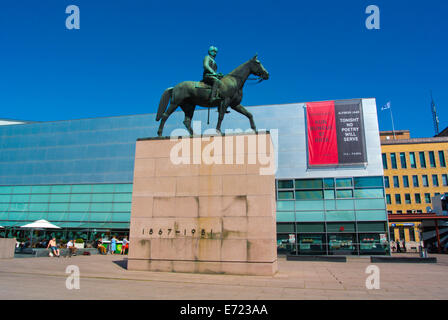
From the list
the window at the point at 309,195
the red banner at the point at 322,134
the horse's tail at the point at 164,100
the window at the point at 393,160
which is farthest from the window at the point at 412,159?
the horse's tail at the point at 164,100

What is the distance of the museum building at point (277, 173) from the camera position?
3344 cm

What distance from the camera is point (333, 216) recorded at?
33.6 m

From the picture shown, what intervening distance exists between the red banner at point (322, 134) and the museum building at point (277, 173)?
4.1 inches

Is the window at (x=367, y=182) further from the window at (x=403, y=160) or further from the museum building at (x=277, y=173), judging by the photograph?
the window at (x=403, y=160)

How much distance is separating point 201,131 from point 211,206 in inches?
967

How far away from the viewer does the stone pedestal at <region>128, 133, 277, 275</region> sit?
13.4 meters

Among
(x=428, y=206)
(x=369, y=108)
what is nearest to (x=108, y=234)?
(x=369, y=108)

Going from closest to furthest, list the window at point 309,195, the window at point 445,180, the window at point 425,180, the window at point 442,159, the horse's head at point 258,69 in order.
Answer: the horse's head at point 258,69 < the window at point 309,195 < the window at point 442,159 < the window at point 445,180 < the window at point 425,180

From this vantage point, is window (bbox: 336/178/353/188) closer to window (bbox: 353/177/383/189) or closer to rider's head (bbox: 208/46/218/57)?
window (bbox: 353/177/383/189)

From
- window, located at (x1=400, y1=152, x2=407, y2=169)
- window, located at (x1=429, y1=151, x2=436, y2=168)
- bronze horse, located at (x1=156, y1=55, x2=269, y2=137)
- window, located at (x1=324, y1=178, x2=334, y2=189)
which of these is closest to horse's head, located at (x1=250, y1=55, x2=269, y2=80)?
bronze horse, located at (x1=156, y1=55, x2=269, y2=137)

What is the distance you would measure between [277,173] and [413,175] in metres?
50.1

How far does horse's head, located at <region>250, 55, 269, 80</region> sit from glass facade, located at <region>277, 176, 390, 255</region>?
21126mm
